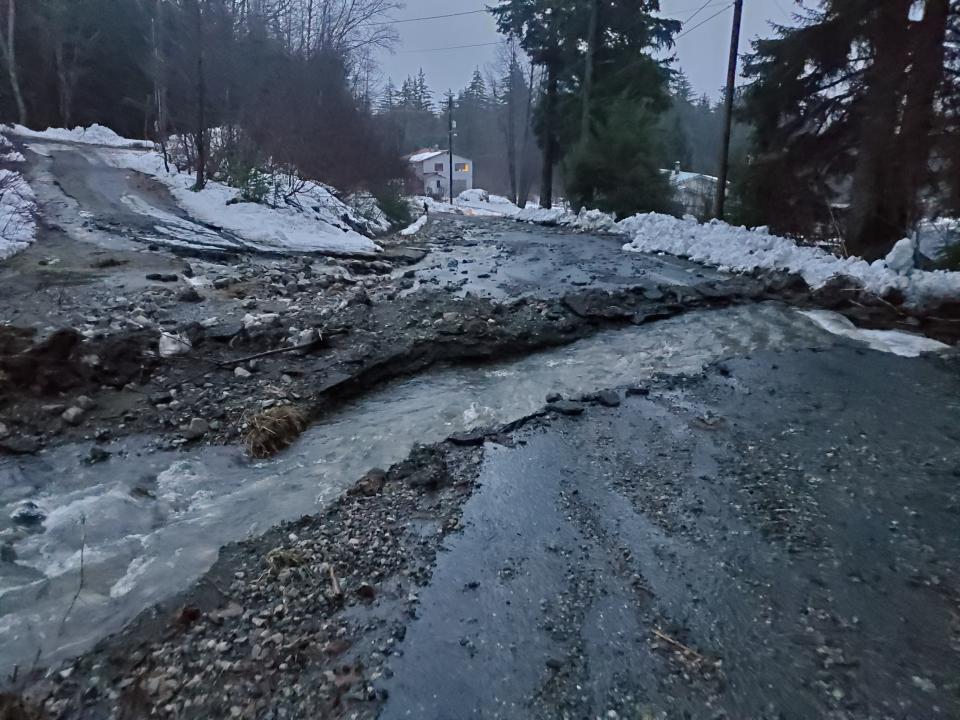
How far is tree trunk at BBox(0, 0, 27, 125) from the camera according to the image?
90.2 feet

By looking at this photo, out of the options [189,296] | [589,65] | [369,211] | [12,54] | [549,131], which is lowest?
[189,296]

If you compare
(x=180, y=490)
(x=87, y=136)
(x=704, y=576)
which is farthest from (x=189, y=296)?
(x=87, y=136)

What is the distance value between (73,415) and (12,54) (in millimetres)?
31884

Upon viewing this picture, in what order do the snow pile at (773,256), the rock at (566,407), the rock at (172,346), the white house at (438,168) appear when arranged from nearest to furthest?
the rock at (566,407), the rock at (172,346), the snow pile at (773,256), the white house at (438,168)

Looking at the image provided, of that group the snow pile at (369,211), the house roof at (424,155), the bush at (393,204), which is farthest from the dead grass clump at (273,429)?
the house roof at (424,155)

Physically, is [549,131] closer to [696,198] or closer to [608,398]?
[696,198]

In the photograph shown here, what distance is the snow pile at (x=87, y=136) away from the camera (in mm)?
27859

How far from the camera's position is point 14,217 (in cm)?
1233

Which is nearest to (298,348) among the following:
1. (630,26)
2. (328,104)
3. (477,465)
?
(477,465)

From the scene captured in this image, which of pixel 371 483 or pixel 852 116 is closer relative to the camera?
pixel 371 483

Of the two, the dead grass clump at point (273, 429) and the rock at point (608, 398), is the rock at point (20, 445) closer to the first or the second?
the dead grass clump at point (273, 429)

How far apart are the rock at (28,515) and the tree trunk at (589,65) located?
80.9 feet

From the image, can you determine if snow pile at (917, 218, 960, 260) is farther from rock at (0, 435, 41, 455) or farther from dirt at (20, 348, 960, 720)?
rock at (0, 435, 41, 455)

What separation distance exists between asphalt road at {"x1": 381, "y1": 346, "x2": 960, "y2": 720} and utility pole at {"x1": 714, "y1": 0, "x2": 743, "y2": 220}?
12.9 m
